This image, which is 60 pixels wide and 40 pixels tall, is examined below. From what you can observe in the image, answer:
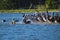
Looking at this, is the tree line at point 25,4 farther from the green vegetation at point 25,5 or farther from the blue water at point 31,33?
the blue water at point 31,33

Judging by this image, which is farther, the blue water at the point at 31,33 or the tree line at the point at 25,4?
the tree line at the point at 25,4

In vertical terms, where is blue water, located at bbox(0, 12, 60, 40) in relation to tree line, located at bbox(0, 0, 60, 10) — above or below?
above

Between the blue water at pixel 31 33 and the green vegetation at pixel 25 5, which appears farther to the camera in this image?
the green vegetation at pixel 25 5

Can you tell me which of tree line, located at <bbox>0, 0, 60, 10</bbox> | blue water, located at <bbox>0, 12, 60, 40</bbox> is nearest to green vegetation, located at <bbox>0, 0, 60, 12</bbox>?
tree line, located at <bbox>0, 0, 60, 10</bbox>

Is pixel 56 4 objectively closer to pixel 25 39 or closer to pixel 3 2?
pixel 3 2

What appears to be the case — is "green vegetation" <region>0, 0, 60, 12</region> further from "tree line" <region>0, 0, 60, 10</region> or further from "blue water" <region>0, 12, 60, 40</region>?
"blue water" <region>0, 12, 60, 40</region>

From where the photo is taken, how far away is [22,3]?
124 metres

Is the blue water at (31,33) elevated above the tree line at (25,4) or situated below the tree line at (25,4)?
above

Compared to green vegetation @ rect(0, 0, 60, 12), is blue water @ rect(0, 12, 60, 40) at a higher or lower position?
higher

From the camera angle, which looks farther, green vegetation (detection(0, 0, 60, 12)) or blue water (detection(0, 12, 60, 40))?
green vegetation (detection(0, 0, 60, 12))

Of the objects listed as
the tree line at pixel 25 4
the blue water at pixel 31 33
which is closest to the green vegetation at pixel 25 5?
the tree line at pixel 25 4

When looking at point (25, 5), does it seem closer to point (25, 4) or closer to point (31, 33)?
point (25, 4)

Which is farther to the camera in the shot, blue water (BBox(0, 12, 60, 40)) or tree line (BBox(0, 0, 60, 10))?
tree line (BBox(0, 0, 60, 10))

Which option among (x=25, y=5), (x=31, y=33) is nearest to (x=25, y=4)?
(x=25, y=5)
